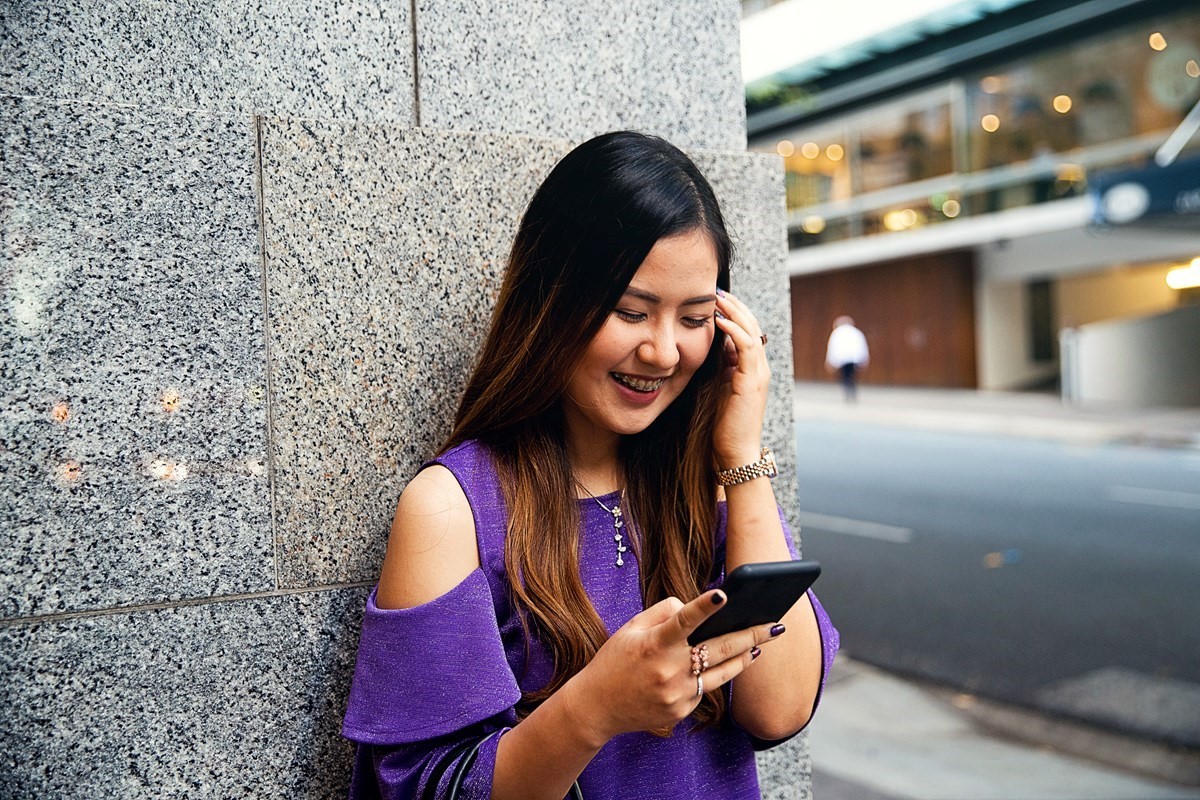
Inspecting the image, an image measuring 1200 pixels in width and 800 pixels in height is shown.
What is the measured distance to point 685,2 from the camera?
8.61 ft

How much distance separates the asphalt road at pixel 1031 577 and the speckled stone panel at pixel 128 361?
5124 millimetres

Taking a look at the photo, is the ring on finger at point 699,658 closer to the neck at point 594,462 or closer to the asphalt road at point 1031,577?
the neck at point 594,462

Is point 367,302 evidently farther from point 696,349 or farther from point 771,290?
point 771,290

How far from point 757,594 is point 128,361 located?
123cm

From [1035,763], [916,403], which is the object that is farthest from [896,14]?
[1035,763]

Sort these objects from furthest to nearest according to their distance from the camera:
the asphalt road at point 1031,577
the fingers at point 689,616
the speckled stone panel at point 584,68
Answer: the asphalt road at point 1031,577 < the speckled stone panel at point 584,68 < the fingers at point 689,616

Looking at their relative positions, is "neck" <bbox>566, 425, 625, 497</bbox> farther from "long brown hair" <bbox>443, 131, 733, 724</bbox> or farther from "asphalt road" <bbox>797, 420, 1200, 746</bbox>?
"asphalt road" <bbox>797, 420, 1200, 746</bbox>

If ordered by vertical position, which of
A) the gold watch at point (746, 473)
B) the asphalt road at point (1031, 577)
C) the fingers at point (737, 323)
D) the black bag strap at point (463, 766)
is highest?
the fingers at point (737, 323)

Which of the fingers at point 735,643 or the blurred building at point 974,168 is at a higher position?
the blurred building at point 974,168

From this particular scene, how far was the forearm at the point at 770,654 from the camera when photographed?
1784mm

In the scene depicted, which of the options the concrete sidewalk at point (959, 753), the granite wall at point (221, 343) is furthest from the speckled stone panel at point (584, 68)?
the concrete sidewalk at point (959, 753)

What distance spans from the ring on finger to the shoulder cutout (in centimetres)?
42

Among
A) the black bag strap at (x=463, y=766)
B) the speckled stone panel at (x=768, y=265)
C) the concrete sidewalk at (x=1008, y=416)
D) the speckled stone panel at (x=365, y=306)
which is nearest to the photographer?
the black bag strap at (x=463, y=766)

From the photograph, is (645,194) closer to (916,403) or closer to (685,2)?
(685,2)
